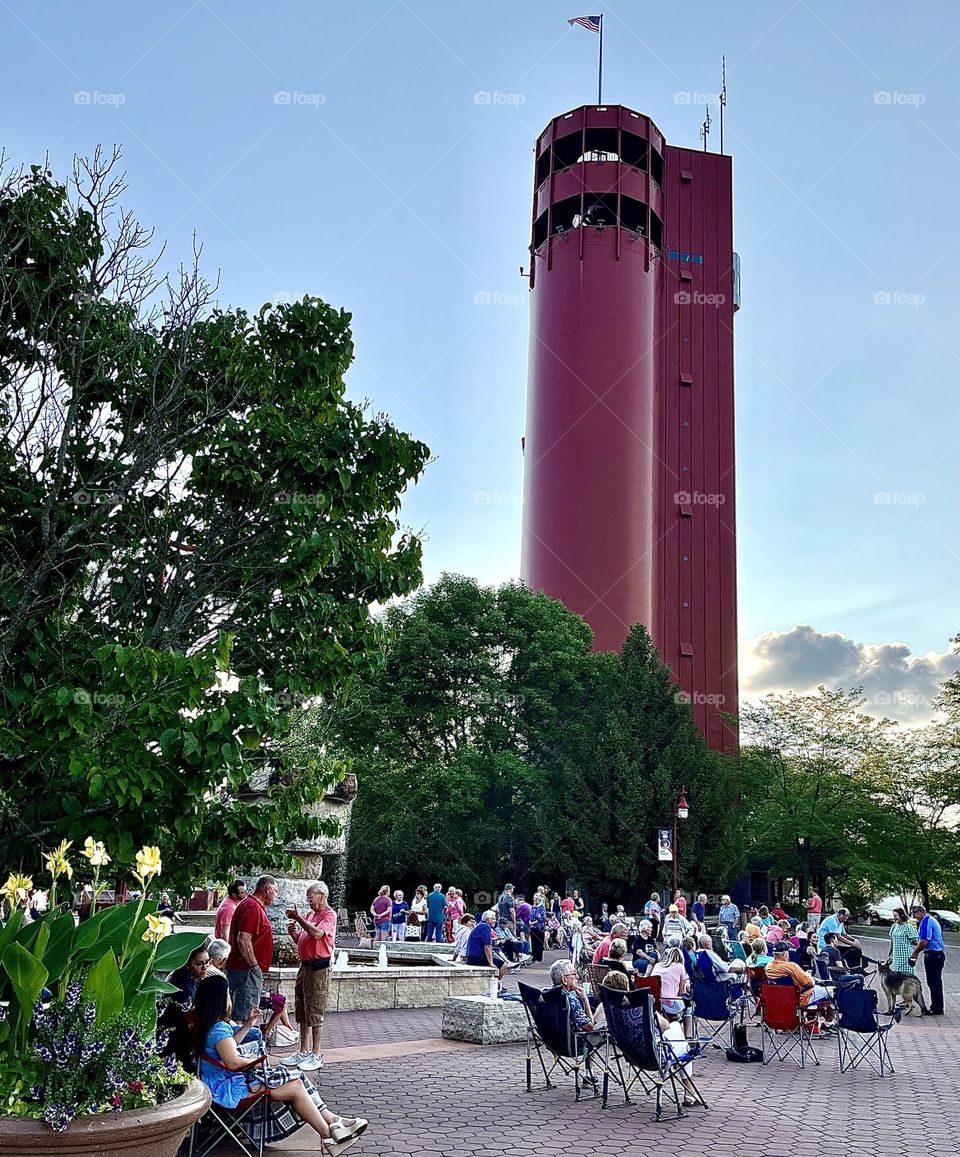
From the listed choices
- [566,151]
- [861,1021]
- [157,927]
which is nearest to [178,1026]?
[157,927]

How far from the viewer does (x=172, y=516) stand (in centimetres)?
895

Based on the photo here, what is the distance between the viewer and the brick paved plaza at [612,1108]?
8086mm

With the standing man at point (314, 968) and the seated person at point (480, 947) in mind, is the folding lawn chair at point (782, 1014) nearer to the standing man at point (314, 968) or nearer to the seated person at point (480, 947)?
the standing man at point (314, 968)

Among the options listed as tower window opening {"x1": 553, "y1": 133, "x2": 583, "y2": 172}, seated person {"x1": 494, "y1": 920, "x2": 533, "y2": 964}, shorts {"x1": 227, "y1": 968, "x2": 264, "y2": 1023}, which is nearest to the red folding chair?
shorts {"x1": 227, "y1": 968, "x2": 264, "y2": 1023}

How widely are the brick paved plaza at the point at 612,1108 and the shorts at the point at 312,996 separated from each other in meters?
0.55

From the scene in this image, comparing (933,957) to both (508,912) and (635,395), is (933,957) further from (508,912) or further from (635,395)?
(635,395)

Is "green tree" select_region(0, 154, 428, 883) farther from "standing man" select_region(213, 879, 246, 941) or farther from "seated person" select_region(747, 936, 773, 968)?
"seated person" select_region(747, 936, 773, 968)

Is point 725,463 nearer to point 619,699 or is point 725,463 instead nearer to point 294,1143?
point 619,699

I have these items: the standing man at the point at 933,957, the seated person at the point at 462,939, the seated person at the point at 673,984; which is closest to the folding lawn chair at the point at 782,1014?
the seated person at the point at 673,984

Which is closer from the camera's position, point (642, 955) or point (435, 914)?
point (642, 955)

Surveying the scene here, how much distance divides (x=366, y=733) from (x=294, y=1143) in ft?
111

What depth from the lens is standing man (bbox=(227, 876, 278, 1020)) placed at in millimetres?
9945

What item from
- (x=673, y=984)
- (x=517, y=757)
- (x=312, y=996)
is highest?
(x=517, y=757)

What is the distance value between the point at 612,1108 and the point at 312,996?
3.23 m
